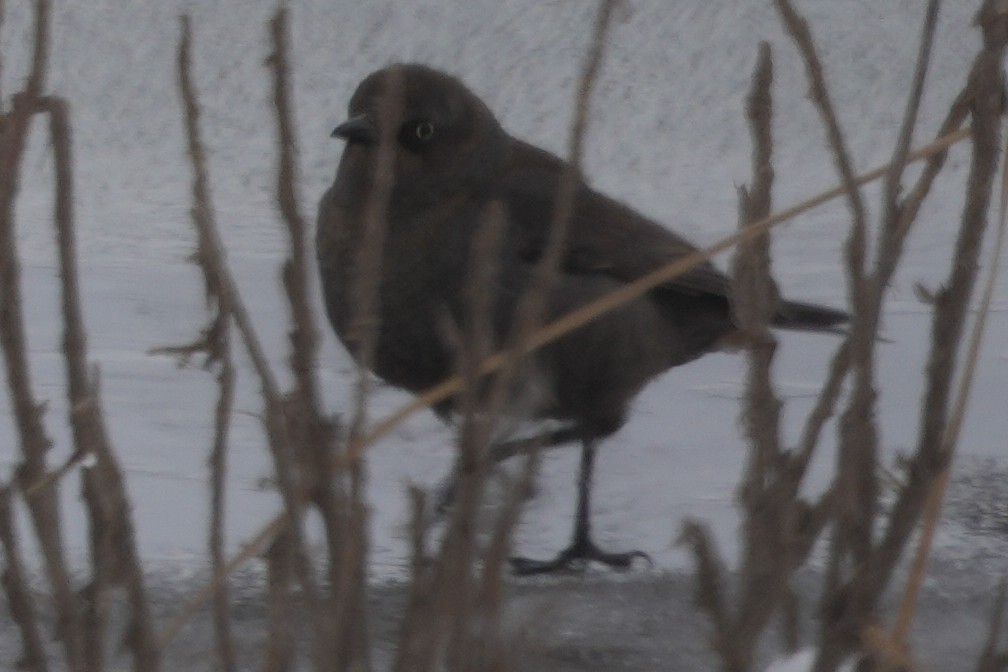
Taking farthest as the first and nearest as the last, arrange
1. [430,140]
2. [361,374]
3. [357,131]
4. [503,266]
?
[430,140] → [503,266] → [357,131] → [361,374]

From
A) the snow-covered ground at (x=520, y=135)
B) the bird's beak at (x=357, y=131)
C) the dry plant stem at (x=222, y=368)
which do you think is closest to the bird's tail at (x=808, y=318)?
the snow-covered ground at (x=520, y=135)

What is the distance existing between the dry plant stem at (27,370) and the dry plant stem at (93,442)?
24mm

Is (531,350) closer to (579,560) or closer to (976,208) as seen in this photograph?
(976,208)

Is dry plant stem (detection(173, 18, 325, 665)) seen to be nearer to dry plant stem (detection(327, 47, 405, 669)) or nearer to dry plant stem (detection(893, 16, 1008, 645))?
dry plant stem (detection(327, 47, 405, 669))

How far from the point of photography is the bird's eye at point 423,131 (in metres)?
4.08

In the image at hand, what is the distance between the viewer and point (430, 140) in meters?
4.09

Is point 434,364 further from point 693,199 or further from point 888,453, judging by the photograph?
point 693,199

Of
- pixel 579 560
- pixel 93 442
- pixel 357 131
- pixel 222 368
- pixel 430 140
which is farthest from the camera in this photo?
pixel 430 140

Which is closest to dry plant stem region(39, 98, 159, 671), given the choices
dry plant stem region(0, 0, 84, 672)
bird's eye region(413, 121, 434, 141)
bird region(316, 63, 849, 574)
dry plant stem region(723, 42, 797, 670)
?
dry plant stem region(0, 0, 84, 672)

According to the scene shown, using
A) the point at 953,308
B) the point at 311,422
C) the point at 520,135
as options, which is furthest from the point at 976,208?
the point at 520,135

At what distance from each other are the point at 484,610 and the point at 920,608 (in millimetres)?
1703

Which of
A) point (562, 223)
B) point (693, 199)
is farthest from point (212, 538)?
point (693, 199)

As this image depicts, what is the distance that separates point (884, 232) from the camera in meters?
1.30

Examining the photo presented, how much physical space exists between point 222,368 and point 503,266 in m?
2.42
